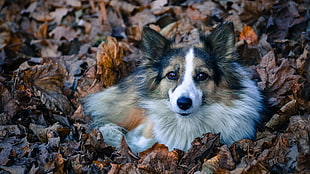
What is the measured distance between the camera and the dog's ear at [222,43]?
4.08 meters

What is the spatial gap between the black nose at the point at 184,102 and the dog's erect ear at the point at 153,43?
87 centimetres

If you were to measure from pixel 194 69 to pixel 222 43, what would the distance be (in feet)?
1.54

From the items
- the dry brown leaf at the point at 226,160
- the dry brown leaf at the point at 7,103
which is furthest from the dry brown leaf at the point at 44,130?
→ the dry brown leaf at the point at 226,160

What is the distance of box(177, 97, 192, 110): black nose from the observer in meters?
3.68

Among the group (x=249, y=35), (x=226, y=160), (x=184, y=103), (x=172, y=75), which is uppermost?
(x=249, y=35)

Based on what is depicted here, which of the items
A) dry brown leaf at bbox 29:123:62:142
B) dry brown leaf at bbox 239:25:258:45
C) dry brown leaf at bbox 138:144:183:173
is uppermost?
dry brown leaf at bbox 239:25:258:45

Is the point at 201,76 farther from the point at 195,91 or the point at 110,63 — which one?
the point at 110,63

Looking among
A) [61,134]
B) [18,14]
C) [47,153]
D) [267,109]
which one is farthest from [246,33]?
[18,14]

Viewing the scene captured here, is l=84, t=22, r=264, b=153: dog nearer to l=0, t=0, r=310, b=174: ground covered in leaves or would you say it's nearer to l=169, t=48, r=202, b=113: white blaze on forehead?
l=169, t=48, r=202, b=113: white blaze on forehead

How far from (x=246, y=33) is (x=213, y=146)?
2400 millimetres

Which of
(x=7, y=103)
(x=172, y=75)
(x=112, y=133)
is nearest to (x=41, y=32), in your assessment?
(x=7, y=103)

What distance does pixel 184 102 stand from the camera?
12.1 feet

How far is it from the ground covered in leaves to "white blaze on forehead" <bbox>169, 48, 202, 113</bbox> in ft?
1.19

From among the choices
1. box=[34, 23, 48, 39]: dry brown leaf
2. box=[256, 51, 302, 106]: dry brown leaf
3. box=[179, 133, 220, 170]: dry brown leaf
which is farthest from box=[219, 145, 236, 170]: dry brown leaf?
box=[34, 23, 48, 39]: dry brown leaf
